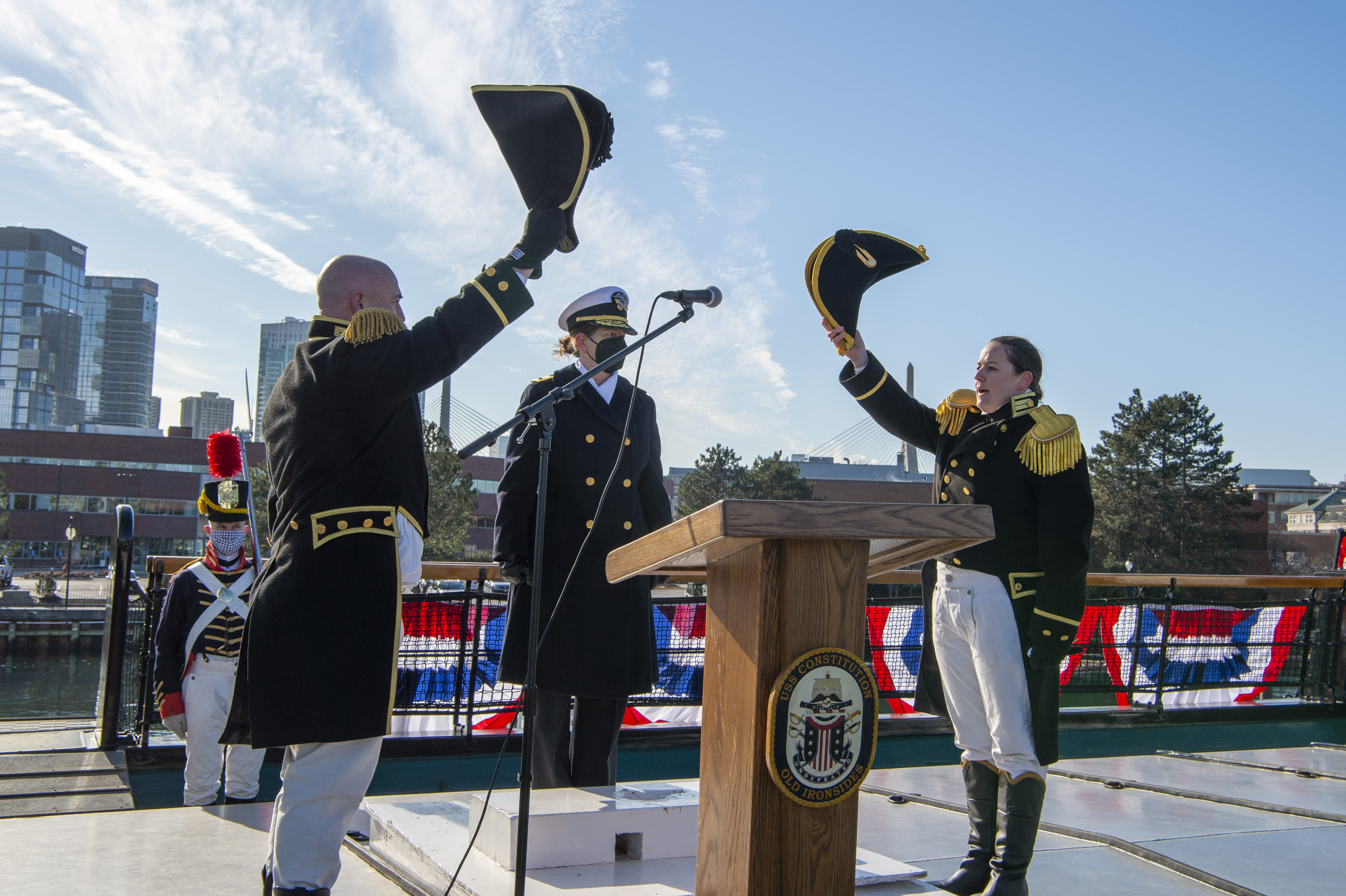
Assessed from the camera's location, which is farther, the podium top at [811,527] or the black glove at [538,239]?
the black glove at [538,239]

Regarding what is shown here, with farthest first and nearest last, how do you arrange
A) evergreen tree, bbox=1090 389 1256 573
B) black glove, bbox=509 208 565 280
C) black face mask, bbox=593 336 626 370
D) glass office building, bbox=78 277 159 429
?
glass office building, bbox=78 277 159 429
evergreen tree, bbox=1090 389 1256 573
black face mask, bbox=593 336 626 370
black glove, bbox=509 208 565 280

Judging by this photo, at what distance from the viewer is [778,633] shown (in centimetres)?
172

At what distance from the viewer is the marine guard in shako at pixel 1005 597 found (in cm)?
275

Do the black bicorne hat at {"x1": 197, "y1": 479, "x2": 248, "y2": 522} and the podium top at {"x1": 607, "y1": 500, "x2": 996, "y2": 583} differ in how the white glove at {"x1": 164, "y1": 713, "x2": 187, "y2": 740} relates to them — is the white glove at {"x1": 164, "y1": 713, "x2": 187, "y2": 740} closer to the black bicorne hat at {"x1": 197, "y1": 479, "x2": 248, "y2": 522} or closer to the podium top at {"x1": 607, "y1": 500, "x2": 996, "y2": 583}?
the black bicorne hat at {"x1": 197, "y1": 479, "x2": 248, "y2": 522}

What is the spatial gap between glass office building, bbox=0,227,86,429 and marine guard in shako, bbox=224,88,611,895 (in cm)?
19416

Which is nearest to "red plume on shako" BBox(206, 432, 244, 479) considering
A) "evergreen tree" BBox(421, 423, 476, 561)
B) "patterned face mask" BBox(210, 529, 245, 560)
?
"patterned face mask" BBox(210, 529, 245, 560)

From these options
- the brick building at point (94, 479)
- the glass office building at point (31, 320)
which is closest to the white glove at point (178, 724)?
the brick building at point (94, 479)

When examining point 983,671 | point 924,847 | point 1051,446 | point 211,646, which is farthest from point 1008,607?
point 211,646

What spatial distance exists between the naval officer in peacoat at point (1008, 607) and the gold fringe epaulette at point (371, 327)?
1.67 meters

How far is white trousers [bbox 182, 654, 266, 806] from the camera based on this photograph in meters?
4.67

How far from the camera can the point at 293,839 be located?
6.63 feet

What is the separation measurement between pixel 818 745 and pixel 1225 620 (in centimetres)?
746

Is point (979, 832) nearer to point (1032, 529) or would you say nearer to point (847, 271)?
point (1032, 529)

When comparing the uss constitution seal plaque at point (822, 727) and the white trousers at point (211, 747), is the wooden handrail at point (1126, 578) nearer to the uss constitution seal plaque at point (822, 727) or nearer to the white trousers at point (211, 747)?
the white trousers at point (211, 747)
